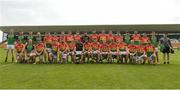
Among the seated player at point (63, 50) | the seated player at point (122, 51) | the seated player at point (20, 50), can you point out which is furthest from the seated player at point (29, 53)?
the seated player at point (122, 51)

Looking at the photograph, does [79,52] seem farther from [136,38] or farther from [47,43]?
[136,38]

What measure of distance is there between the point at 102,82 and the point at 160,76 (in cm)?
269

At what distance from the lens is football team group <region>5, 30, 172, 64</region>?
18.8 meters

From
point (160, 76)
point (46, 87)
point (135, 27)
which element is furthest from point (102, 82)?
point (135, 27)

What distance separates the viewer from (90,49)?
1911 centimetres

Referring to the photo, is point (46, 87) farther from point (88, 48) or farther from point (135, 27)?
point (135, 27)

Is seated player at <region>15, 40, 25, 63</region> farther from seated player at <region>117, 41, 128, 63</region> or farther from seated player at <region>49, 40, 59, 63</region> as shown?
seated player at <region>117, 41, 128, 63</region>

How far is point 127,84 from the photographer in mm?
10961

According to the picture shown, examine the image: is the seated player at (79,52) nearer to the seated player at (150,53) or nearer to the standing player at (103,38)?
the standing player at (103,38)

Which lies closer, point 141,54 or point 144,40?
point 141,54

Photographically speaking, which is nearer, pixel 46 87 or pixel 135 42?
pixel 46 87

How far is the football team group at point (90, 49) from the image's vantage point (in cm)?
1875

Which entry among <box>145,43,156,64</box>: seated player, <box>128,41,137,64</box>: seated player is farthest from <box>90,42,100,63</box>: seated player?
<box>145,43,156,64</box>: seated player

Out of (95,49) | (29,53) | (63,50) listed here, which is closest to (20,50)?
(29,53)
